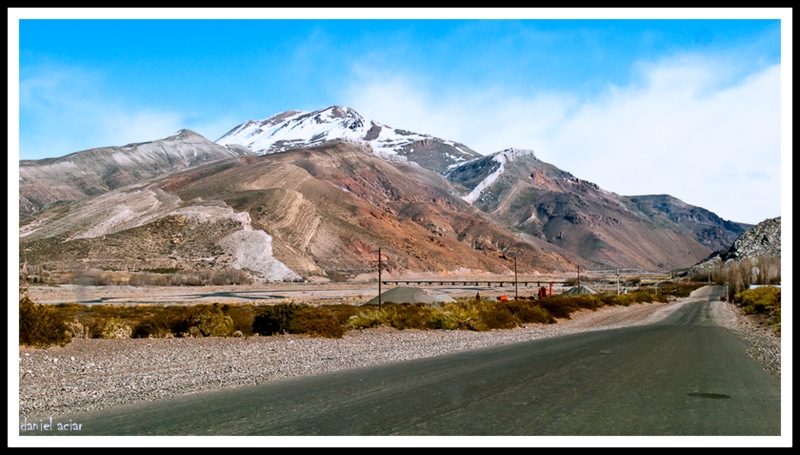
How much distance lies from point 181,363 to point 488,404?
8.41 meters

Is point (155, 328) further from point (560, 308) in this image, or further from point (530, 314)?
point (560, 308)

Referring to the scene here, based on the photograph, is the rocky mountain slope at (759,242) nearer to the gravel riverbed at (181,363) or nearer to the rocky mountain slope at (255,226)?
the rocky mountain slope at (255,226)

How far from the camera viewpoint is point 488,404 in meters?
7.98

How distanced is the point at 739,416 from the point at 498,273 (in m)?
132

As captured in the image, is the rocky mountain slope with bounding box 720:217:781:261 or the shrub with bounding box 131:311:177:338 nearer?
the shrub with bounding box 131:311:177:338

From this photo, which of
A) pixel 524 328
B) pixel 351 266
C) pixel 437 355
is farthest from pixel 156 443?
pixel 351 266

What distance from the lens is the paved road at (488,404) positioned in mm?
6684

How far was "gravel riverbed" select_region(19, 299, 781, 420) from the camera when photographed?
9383mm

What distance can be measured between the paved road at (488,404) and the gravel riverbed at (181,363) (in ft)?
3.11

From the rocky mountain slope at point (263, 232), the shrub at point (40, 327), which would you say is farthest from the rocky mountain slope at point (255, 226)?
the shrub at point (40, 327)

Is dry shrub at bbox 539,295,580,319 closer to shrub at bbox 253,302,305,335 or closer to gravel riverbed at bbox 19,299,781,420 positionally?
gravel riverbed at bbox 19,299,781,420

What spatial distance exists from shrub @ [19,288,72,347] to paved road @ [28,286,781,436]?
301 inches

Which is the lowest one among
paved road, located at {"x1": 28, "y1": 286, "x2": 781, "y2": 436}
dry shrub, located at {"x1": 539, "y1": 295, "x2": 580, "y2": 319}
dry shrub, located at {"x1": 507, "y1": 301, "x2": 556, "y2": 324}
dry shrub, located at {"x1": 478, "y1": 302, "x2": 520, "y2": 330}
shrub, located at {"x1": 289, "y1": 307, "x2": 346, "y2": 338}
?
dry shrub, located at {"x1": 539, "y1": 295, "x2": 580, "y2": 319}

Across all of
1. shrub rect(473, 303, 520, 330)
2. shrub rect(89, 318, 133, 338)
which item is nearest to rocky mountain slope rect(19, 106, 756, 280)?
shrub rect(89, 318, 133, 338)
